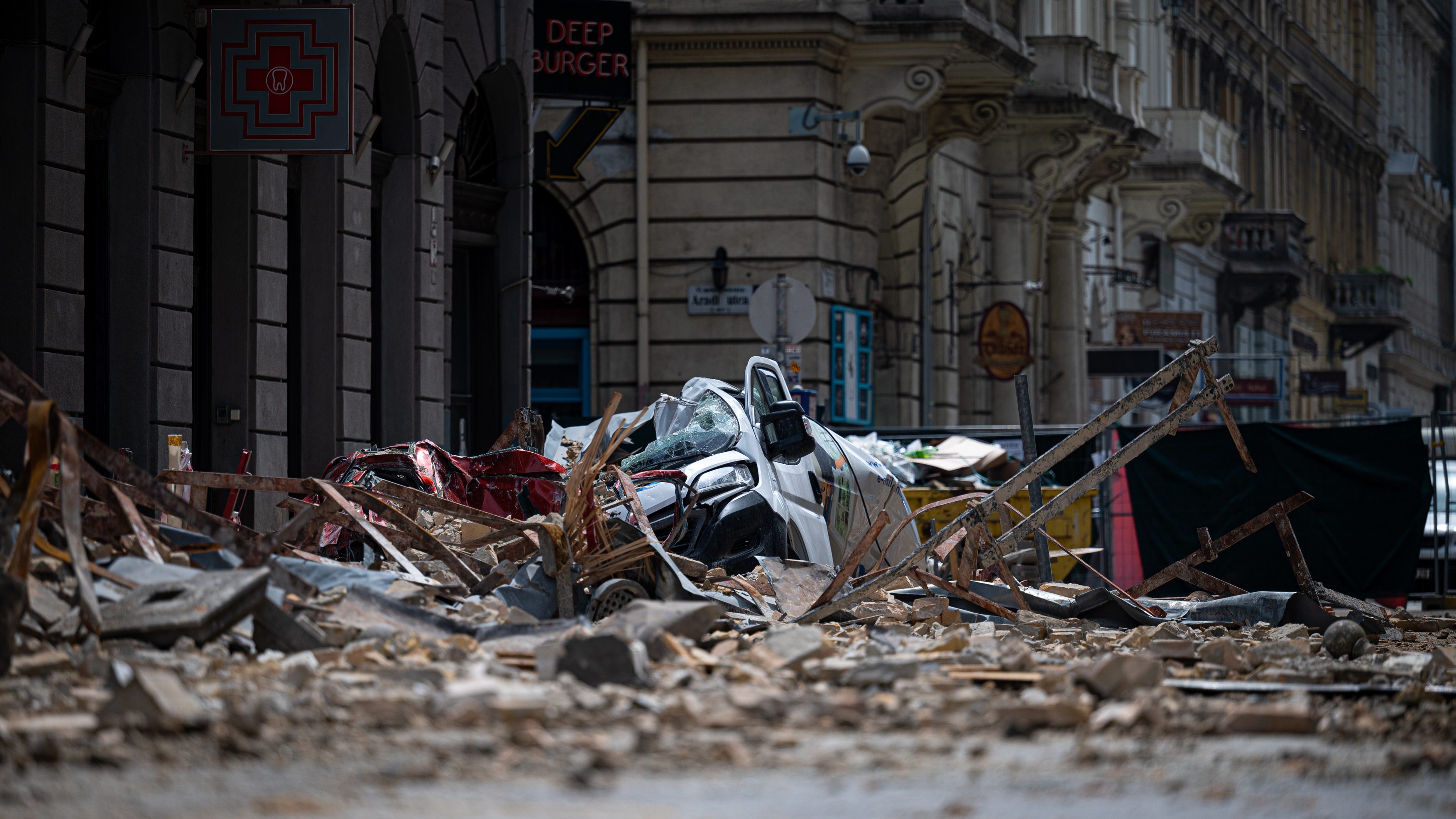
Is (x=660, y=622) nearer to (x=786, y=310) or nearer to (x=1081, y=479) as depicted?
(x=1081, y=479)

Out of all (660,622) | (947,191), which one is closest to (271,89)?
(660,622)

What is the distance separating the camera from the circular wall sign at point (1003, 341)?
30250 millimetres

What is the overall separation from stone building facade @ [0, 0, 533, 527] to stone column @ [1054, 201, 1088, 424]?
A: 19.5 metres

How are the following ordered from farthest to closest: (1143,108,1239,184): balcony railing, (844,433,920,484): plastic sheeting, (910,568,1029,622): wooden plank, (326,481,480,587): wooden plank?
(1143,108,1239,184): balcony railing < (844,433,920,484): plastic sheeting < (910,568,1029,622): wooden plank < (326,481,480,587): wooden plank

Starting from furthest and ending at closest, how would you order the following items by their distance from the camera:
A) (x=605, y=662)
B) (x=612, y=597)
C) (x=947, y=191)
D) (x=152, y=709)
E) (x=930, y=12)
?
(x=947, y=191) → (x=930, y=12) → (x=612, y=597) → (x=605, y=662) → (x=152, y=709)

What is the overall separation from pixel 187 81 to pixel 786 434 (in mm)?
4748

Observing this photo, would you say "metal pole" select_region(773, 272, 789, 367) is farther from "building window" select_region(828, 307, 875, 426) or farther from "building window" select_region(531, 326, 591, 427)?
"building window" select_region(531, 326, 591, 427)

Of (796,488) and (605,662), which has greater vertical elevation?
(796,488)

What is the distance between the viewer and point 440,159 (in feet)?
54.3

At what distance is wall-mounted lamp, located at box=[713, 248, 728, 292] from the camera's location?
24484 mm

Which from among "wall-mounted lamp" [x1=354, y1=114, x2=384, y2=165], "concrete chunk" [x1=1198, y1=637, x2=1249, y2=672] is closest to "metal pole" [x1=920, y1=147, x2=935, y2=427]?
"wall-mounted lamp" [x1=354, y1=114, x2=384, y2=165]

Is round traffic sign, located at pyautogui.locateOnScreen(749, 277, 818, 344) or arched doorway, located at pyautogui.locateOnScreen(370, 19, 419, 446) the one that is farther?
round traffic sign, located at pyautogui.locateOnScreen(749, 277, 818, 344)

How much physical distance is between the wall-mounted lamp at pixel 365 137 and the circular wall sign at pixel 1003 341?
16.6 meters

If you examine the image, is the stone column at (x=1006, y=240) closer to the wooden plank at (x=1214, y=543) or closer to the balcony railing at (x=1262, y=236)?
the balcony railing at (x=1262, y=236)
